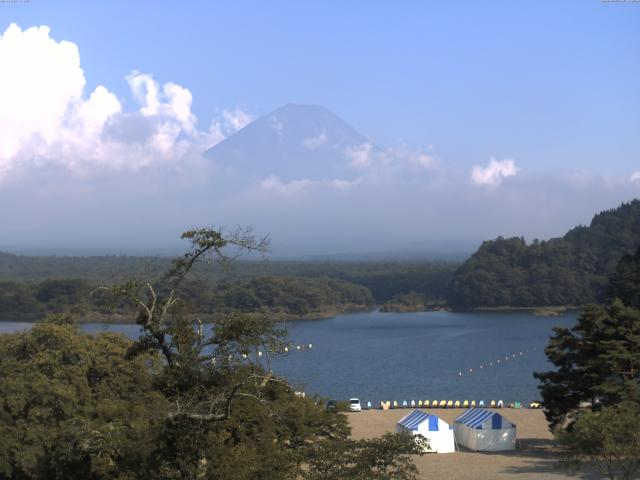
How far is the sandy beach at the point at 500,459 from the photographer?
16.2 m

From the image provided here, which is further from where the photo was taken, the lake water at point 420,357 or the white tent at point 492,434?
the lake water at point 420,357

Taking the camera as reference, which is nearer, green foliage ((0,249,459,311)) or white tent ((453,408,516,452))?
white tent ((453,408,516,452))

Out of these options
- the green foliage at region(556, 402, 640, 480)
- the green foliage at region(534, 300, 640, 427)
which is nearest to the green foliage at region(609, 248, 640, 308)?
the green foliage at region(534, 300, 640, 427)

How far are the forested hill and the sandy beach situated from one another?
5862 cm

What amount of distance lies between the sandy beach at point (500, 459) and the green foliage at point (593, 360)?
1.20 metres

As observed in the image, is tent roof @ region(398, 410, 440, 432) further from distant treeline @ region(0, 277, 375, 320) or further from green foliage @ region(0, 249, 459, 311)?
green foliage @ region(0, 249, 459, 311)

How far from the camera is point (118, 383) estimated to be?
17.2 metres

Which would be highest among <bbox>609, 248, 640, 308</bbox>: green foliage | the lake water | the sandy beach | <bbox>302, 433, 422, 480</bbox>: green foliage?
<bbox>609, 248, 640, 308</bbox>: green foliage

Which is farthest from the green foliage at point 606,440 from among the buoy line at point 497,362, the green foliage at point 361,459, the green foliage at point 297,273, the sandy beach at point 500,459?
the green foliage at point 297,273

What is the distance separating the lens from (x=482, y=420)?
65.3ft

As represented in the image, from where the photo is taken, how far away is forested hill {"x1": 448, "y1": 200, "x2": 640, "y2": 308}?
83188 millimetres

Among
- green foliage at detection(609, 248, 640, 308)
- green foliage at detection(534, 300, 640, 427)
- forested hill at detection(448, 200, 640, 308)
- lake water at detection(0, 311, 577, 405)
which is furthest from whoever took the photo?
forested hill at detection(448, 200, 640, 308)

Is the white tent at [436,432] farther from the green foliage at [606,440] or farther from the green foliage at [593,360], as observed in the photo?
the green foliage at [606,440]

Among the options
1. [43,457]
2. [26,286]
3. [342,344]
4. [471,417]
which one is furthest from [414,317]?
[43,457]
